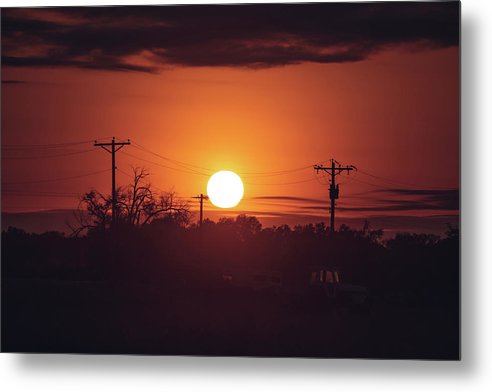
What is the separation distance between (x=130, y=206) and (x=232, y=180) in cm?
60

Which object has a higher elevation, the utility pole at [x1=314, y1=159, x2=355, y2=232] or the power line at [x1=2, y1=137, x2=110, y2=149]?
the power line at [x1=2, y1=137, x2=110, y2=149]

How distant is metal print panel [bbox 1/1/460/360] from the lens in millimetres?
5141

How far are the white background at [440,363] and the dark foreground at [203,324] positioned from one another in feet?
0.26

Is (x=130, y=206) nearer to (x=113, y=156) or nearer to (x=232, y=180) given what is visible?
(x=113, y=156)

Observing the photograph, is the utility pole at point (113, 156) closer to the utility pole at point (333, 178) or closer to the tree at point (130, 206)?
the tree at point (130, 206)

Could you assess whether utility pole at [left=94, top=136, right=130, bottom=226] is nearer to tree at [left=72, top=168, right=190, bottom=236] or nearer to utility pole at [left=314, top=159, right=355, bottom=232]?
tree at [left=72, top=168, right=190, bottom=236]

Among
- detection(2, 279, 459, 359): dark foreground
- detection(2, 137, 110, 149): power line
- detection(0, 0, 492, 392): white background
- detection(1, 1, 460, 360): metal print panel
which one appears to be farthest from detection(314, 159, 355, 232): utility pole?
detection(2, 137, 110, 149): power line

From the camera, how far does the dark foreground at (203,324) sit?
515cm

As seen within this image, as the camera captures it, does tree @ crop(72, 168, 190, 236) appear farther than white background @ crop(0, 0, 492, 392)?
Yes

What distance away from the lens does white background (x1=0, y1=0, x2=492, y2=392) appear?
5.09m

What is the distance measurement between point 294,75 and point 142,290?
4.91 ft

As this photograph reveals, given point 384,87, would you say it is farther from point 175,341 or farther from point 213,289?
point 175,341

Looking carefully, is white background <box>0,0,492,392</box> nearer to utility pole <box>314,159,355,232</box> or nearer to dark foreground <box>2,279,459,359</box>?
dark foreground <box>2,279,459,359</box>

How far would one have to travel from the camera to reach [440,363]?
16.9 feet
